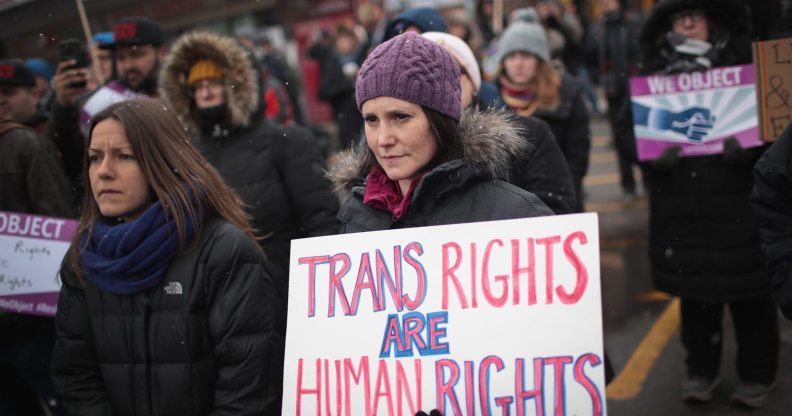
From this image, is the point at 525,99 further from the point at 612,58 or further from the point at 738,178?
the point at 612,58

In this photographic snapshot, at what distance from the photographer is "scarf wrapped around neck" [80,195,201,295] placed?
96.0 inches

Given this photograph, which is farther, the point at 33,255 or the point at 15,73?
the point at 15,73

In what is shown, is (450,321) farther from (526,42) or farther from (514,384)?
(526,42)

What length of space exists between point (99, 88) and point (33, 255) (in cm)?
127

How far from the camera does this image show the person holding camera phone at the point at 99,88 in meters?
3.99

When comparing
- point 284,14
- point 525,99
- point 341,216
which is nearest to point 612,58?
point 525,99

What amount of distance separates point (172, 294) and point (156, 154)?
48 cm

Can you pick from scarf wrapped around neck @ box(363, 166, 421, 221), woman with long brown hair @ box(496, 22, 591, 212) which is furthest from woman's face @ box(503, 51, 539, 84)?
scarf wrapped around neck @ box(363, 166, 421, 221)

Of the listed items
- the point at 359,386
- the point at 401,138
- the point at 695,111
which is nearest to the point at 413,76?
the point at 401,138

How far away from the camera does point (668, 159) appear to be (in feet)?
12.6

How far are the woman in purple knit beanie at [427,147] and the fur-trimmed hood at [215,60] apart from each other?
5.67 ft

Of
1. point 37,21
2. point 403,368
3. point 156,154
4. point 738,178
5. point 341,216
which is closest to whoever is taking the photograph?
point 403,368

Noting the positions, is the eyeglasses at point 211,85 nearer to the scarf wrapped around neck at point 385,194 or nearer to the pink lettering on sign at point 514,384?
the scarf wrapped around neck at point 385,194

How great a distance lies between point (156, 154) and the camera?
2598 millimetres
